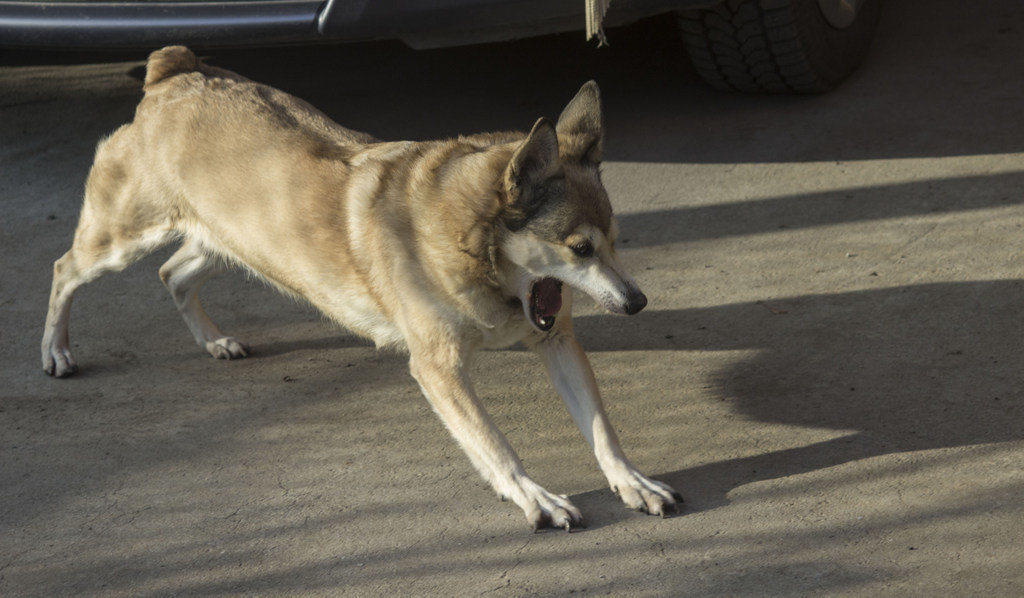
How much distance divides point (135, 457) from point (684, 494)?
5.57ft

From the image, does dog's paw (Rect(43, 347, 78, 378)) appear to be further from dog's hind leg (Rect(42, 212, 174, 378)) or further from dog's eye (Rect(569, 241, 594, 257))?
dog's eye (Rect(569, 241, 594, 257))

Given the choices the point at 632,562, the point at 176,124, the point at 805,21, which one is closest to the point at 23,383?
the point at 176,124

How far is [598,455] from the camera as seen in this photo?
10.1 feet

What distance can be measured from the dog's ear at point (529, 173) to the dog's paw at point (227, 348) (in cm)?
146

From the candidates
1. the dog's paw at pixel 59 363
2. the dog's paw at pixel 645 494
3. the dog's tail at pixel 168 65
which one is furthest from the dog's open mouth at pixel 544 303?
the dog's paw at pixel 59 363

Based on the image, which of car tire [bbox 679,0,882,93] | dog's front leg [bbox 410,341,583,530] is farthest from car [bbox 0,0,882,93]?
dog's front leg [bbox 410,341,583,530]

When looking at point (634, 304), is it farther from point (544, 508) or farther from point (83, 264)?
point (83, 264)

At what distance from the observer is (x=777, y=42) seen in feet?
16.3

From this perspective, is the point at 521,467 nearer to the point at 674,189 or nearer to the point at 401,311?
the point at 401,311

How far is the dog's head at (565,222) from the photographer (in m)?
2.91

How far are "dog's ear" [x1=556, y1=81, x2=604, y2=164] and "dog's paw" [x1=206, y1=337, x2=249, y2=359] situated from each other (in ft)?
5.12

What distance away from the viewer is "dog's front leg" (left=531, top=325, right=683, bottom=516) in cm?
293

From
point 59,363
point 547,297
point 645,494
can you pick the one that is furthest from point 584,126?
point 59,363

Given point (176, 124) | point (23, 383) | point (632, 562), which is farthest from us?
point (23, 383)
